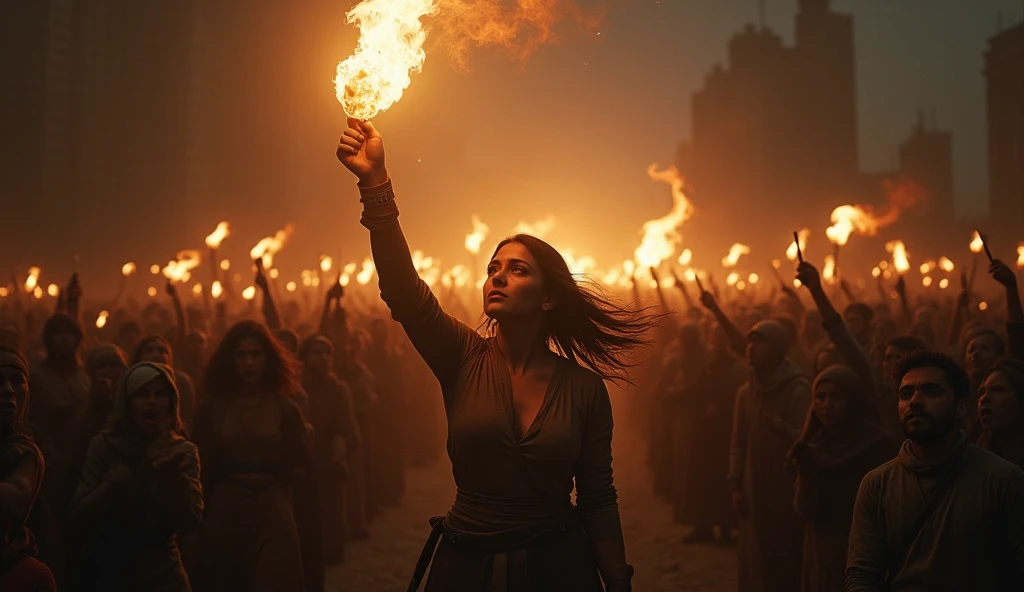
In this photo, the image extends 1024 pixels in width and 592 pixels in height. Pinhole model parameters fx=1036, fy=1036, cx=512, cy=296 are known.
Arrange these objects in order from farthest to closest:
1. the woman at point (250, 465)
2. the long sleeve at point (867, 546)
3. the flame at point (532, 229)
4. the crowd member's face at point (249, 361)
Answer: the flame at point (532, 229) → the crowd member's face at point (249, 361) → the woman at point (250, 465) → the long sleeve at point (867, 546)

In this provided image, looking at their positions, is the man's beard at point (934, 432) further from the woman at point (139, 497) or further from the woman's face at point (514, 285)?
the woman at point (139, 497)

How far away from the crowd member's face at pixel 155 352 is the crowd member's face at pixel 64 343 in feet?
2.29

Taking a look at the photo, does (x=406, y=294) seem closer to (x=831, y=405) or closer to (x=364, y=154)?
(x=364, y=154)

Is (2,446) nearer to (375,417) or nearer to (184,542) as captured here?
(184,542)

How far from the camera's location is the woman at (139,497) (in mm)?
4953

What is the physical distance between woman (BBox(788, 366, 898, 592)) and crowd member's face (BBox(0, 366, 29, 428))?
3981mm

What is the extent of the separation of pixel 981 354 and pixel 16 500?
5.95 meters

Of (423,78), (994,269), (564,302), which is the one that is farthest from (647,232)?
(564,302)

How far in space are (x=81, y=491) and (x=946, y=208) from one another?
7861 centimetres

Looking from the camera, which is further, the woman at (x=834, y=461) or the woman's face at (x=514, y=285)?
the woman at (x=834, y=461)

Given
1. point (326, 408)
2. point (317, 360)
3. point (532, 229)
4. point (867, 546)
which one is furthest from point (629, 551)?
point (532, 229)

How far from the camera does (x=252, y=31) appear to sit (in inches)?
2167

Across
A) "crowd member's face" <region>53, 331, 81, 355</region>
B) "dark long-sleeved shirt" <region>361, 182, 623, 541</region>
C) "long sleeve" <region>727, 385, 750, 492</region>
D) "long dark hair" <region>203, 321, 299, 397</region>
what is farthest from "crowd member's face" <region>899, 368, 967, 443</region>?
"crowd member's face" <region>53, 331, 81, 355</region>

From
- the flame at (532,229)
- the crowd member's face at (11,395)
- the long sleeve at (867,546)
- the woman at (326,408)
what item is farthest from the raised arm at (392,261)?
the woman at (326,408)
